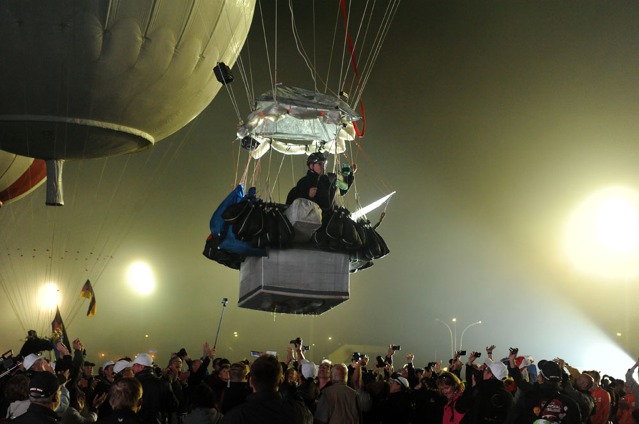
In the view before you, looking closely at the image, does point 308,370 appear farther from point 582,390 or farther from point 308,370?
point 582,390

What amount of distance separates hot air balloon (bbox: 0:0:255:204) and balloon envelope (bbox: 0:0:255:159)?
0.02 metres

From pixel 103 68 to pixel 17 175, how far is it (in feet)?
28.1

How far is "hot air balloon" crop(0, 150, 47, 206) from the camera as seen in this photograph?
18.1 m

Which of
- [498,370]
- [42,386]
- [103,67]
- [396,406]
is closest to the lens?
[42,386]

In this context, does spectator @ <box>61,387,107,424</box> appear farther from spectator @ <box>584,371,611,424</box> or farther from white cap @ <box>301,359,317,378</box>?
spectator @ <box>584,371,611,424</box>

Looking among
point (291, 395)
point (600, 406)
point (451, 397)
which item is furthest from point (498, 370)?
point (600, 406)

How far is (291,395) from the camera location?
26.9 ft

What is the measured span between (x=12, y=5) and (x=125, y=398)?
326 inches

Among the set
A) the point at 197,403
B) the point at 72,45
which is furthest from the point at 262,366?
the point at 72,45

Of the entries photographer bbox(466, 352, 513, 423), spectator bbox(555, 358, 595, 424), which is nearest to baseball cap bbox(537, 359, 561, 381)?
photographer bbox(466, 352, 513, 423)

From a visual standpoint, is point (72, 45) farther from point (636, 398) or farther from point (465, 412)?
point (636, 398)

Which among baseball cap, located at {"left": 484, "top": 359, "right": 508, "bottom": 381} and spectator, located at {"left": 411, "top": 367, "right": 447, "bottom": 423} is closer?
baseball cap, located at {"left": 484, "top": 359, "right": 508, "bottom": 381}

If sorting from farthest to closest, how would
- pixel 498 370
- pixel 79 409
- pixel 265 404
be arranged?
pixel 498 370 → pixel 79 409 → pixel 265 404

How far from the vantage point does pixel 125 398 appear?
4.92 meters
